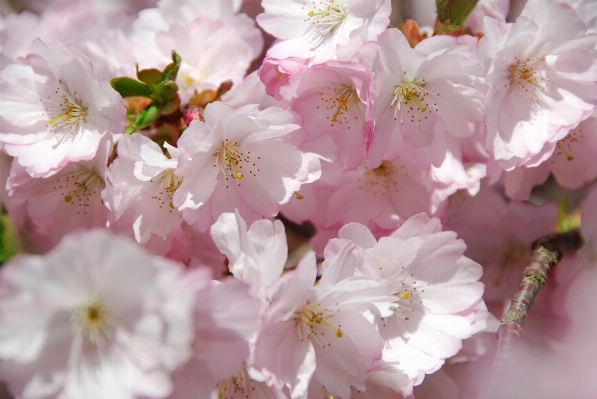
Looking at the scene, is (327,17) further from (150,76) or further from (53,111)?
(53,111)

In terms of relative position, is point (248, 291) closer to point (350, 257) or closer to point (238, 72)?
point (350, 257)

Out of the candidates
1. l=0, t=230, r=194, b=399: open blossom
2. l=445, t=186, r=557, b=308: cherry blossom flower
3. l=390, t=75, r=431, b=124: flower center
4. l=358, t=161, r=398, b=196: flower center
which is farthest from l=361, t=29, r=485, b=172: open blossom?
l=0, t=230, r=194, b=399: open blossom

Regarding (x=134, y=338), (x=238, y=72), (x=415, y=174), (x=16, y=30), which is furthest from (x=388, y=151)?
(x=16, y=30)

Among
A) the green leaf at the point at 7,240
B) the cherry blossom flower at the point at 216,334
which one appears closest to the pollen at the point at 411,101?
the cherry blossom flower at the point at 216,334

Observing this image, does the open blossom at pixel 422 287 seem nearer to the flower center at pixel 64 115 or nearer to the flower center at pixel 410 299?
the flower center at pixel 410 299

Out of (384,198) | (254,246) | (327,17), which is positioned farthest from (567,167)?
(254,246)
